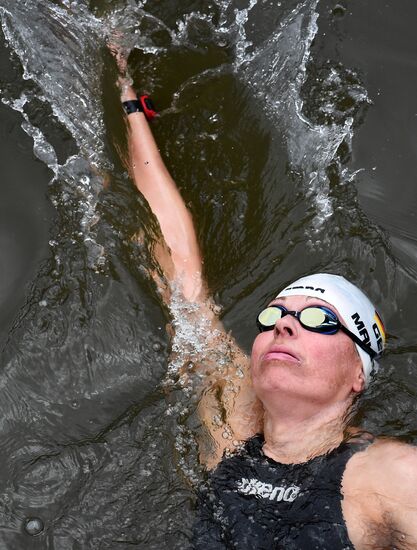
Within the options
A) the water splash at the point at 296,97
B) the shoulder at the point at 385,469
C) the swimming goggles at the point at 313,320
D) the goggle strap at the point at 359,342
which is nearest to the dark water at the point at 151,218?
the water splash at the point at 296,97

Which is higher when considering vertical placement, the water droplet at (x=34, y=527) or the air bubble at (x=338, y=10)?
the air bubble at (x=338, y=10)

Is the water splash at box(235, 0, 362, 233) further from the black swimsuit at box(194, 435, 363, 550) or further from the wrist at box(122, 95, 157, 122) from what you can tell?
the black swimsuit at box(194, 435, 363, 550)

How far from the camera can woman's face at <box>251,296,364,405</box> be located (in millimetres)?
5379

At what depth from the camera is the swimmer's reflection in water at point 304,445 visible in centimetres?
498

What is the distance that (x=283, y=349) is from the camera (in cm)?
547

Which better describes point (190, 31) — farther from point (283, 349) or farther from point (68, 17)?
point (283, 349)

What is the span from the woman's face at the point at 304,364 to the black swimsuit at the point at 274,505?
407 millimetres

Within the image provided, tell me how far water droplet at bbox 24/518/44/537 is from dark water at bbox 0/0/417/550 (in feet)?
0.17

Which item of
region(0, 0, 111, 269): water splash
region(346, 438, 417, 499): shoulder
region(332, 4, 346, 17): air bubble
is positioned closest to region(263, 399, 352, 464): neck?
region(346, 438, 417, 499): shoulder

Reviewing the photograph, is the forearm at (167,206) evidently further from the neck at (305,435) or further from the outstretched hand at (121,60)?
the neck at (305,435)

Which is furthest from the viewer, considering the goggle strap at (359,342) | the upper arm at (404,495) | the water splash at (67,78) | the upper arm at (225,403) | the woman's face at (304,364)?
the water splash at (67,78)

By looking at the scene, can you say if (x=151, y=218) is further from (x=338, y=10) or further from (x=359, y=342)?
(x=338, y=10)

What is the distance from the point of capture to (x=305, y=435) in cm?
552

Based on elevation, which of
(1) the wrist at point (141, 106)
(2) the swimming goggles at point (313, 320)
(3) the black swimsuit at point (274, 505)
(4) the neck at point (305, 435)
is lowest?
(3) the black swimsuit at point (274, 505)
